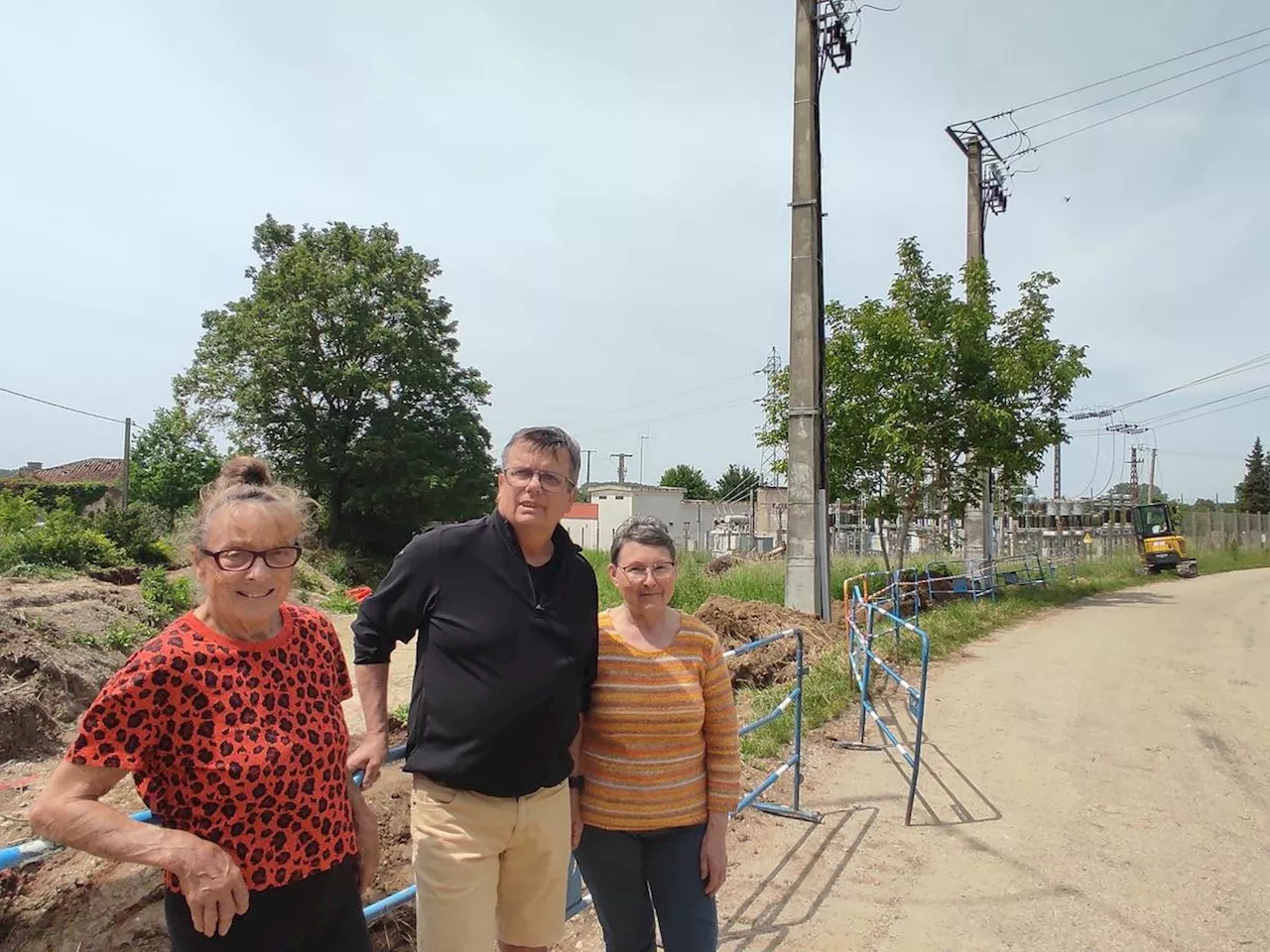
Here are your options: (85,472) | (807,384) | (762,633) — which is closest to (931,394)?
(807,384)

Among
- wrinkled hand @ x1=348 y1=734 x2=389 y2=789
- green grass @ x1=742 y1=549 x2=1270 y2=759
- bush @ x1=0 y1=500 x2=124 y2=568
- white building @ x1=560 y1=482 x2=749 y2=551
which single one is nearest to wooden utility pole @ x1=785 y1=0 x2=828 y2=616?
green grass @ x1=742 y1=549 x2=1270 y2=759

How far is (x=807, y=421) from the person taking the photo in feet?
37.1

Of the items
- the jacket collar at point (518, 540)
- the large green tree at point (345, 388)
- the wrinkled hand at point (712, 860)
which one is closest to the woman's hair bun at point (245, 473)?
the jacket collar at point (518, 540)

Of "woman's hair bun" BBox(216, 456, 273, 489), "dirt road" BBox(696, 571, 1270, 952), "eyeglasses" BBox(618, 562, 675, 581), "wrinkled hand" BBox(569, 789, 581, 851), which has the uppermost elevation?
"woman's hair bun" BBox(216, 456, 273, 489)

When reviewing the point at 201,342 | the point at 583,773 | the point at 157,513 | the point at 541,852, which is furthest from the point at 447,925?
the point at 201,342

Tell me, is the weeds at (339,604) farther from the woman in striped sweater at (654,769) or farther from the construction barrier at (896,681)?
the woman in striped sweater at (654,769)

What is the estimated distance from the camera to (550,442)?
222 cm

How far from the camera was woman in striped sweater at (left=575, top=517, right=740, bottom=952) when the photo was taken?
2.30 meters

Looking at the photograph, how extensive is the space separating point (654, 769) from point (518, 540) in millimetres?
753

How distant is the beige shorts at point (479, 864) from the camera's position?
203cm

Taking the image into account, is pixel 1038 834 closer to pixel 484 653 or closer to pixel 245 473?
pixel 484 653

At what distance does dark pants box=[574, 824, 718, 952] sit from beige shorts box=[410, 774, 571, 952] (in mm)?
220

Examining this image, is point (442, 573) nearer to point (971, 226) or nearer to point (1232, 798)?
point (1232, 798)

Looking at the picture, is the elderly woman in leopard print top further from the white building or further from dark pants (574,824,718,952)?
the white building
